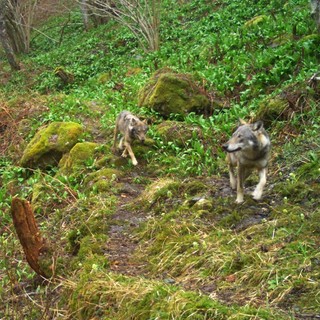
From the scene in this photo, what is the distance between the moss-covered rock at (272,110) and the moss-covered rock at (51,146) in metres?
4.47

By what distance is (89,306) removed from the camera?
5.32 metres

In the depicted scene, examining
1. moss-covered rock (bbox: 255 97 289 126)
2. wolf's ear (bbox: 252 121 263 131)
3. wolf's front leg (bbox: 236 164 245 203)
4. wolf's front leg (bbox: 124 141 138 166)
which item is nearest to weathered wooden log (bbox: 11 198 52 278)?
wolf's front leg (bbox: 236 164 245 203)

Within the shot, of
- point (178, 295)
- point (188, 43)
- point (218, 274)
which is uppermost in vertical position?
point (178, 295)

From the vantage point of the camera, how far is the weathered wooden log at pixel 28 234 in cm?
639

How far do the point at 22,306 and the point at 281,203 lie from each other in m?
3.75

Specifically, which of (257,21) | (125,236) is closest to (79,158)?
(125,236)

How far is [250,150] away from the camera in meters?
6.88

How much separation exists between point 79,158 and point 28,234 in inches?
166

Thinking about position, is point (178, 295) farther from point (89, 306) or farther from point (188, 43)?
point (188, 43)

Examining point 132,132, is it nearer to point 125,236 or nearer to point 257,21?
point 125,236

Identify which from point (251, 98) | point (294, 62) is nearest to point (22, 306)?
point (251, 98)

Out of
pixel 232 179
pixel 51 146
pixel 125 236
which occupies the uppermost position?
pixel 232 179

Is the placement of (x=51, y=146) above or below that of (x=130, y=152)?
below

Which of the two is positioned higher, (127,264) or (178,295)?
(178,295)
